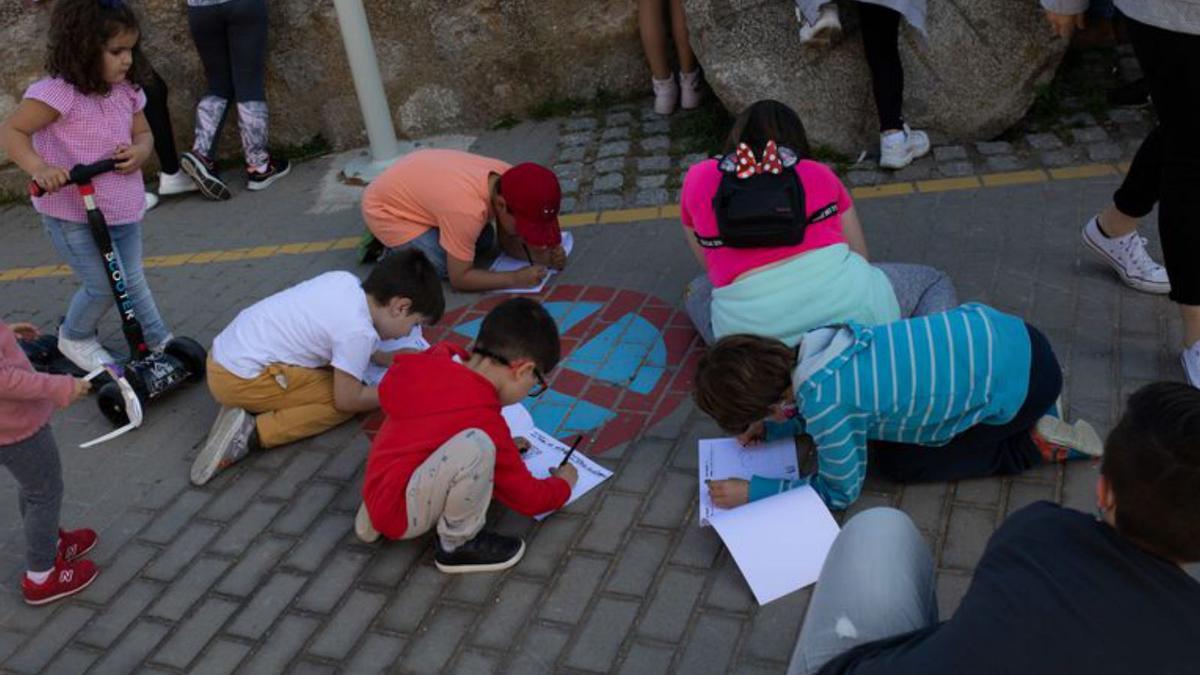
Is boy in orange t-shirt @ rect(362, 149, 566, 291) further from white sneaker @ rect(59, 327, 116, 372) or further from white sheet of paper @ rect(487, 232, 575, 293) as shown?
white sneaker @ rect(59, 327, 116, 372)

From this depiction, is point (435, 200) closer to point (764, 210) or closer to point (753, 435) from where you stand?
point (764, 210)

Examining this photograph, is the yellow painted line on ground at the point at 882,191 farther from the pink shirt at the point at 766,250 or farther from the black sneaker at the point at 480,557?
the black sneaker at the point at 480,557

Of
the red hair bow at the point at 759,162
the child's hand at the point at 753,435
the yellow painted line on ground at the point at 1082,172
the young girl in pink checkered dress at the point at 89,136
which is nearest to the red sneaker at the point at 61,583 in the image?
the young girl in pink checkered dress at the point at 89,136

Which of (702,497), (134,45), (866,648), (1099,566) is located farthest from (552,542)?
(134,45)

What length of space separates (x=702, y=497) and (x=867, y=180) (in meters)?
2.57

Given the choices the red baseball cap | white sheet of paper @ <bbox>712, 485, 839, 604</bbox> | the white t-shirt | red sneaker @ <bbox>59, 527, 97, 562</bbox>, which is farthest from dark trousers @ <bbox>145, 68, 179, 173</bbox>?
white sheet of paper @ <bbox>712, 485, 839, 604</bbox>

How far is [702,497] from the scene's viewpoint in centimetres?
330

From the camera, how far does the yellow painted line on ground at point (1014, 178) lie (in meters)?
5.01

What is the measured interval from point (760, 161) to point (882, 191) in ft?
5.87

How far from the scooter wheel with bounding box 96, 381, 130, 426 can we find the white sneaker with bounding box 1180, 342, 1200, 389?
12.8 feet

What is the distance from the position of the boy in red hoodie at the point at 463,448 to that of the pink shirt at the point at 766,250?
760 millimetres

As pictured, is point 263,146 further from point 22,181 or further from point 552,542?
point 552,542

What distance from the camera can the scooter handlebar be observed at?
396 cm

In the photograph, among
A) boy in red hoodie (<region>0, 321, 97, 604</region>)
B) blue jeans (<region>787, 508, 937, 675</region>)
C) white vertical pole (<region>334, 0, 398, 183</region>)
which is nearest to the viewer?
blue jeans (<region>787, 508, 937, 675</region>)
